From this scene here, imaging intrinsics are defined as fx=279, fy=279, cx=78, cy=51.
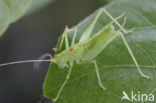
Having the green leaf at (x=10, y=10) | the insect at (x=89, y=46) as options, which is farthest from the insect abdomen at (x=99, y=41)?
the green leaf at (x=10, y=10)

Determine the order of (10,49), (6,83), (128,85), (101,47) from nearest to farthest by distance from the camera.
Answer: (128,85)
(101,47)
(6,83)
(10,49)

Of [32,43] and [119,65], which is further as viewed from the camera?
[32,43]

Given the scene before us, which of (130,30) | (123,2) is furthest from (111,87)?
(123,2)

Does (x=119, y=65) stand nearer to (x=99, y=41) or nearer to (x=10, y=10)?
(x=99, y=41)

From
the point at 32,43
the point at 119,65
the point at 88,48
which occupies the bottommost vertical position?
the point at 119,65

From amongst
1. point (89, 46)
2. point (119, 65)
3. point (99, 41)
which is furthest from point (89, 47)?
point (119, 65)

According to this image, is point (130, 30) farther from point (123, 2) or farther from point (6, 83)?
point (6, 83)

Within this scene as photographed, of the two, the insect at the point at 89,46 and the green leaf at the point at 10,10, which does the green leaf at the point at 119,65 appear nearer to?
the insect at the point at 89,46

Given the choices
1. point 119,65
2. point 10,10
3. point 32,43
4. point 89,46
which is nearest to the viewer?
point 10,10
